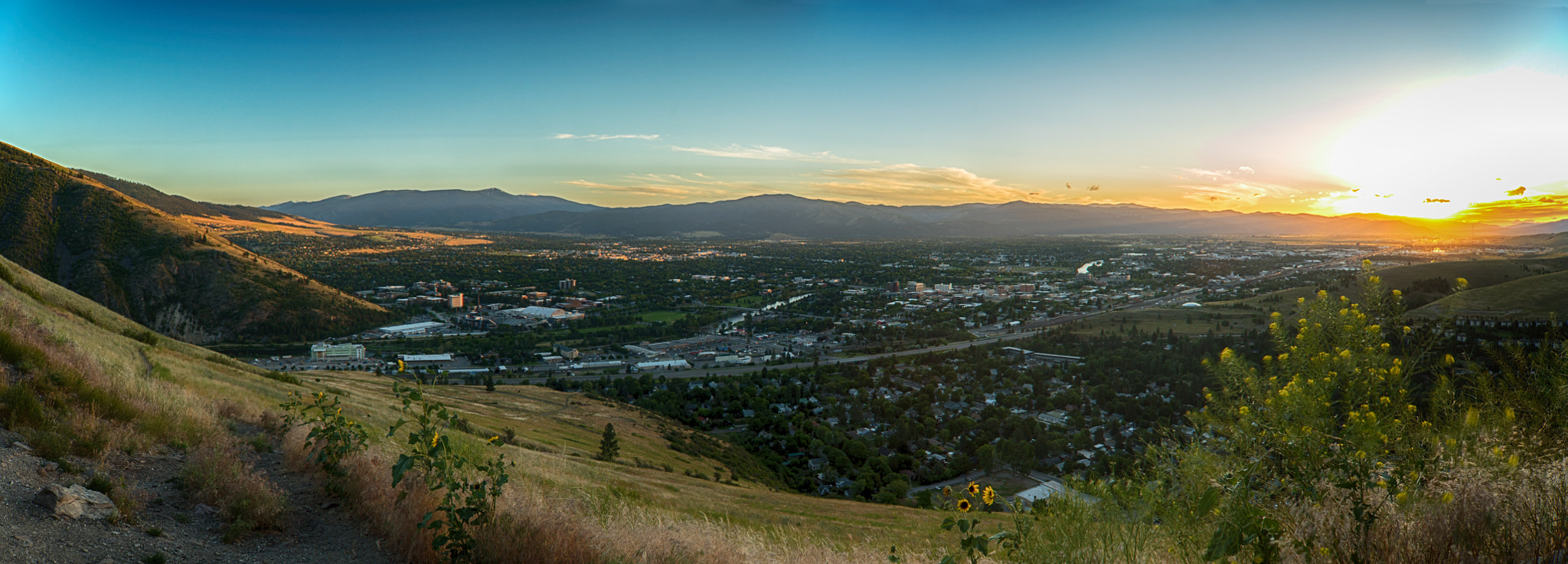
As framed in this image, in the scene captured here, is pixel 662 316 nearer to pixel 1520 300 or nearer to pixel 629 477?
pixel 629 477

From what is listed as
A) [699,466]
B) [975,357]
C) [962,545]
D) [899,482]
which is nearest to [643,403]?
[699,466]

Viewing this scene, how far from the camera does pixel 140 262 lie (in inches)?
2101

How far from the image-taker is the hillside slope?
5031 cm

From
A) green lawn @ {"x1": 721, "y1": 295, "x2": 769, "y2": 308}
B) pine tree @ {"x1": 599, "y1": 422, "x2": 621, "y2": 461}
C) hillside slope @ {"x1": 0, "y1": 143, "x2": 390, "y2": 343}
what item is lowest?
green lawn @ {"x1": 721, "y1": 295, "x2": 769, "y2": 308}

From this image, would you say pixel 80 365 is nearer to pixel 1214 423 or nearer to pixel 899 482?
pixel 1214 423

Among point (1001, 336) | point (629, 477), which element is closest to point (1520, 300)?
point (629, 477)

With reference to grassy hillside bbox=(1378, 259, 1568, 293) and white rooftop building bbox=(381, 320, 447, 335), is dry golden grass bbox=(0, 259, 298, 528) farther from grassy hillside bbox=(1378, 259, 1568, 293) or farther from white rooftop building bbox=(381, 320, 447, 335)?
white rooftop building bbox=(381, 320, 447, 335)

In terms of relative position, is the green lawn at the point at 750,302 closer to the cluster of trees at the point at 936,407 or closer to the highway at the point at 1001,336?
the highway at the point at 1001,336

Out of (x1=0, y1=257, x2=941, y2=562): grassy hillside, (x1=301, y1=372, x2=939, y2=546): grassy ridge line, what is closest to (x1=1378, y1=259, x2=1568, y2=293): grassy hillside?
(x1=301, y1=372, x2=939, y2=546): grassy ridge line

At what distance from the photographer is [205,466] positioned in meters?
5.30

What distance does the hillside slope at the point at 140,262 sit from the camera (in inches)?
1981

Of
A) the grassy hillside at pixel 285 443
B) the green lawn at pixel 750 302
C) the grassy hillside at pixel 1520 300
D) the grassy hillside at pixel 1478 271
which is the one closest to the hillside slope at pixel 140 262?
the green lawn at pixel 750 302

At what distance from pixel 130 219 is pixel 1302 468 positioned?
82666 mm

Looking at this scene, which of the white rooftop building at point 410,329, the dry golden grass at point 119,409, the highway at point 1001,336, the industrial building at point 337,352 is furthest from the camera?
the white rooftop building at point 410,329
